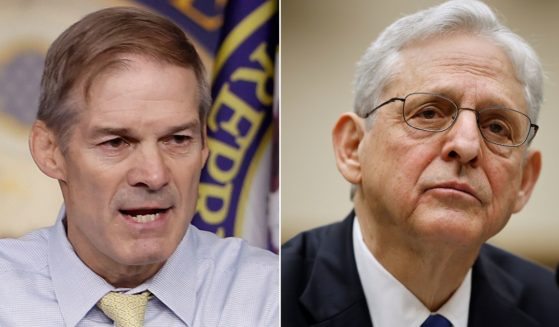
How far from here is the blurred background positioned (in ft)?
6.71

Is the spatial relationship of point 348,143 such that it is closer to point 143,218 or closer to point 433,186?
point 433,186

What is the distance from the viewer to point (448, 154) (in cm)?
187

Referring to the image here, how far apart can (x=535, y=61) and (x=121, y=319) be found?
4.13 ft

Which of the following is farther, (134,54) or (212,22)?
(212,22)

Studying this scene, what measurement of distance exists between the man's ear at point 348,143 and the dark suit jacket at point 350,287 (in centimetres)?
13

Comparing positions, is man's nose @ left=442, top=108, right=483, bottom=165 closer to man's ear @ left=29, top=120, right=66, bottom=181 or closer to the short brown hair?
the short brown hair

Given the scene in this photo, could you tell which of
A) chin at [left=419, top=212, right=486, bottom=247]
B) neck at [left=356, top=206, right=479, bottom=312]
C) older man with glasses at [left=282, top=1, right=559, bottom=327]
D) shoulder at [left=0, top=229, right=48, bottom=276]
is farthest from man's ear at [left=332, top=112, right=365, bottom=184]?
shoulder at [left=0, top=229, right=48, bottom=276]

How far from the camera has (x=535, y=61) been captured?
2002 millimetres

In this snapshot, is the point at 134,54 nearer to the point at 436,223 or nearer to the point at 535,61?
the point at 436,223

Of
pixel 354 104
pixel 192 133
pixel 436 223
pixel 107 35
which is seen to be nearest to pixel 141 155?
pixel 192 133

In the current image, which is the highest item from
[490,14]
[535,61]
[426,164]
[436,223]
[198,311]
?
[490,14]

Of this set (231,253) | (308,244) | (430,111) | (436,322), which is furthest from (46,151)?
(436,322)

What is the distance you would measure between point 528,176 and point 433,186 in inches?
13.0

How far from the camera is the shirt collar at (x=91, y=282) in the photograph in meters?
1.83
